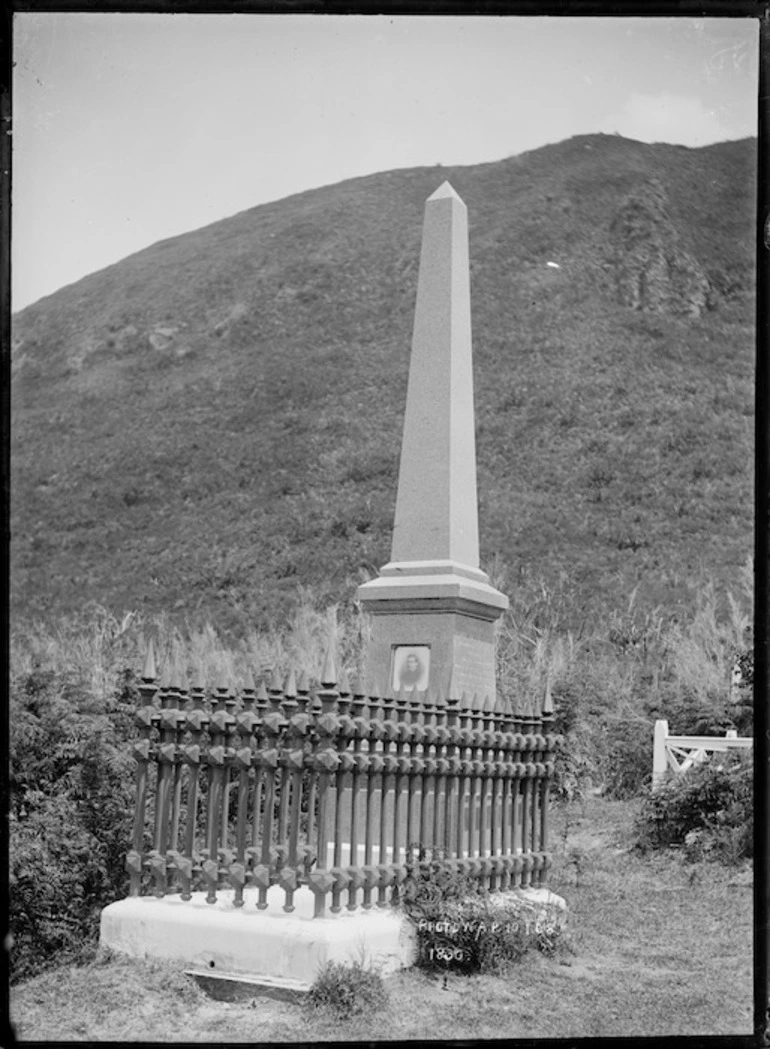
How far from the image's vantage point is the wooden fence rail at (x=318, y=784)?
7.39 m

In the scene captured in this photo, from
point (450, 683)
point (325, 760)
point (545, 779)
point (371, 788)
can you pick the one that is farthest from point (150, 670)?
point (545, 779)

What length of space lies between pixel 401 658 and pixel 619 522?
32.5 metres

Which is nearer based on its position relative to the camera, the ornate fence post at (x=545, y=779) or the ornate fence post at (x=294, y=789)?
the ornate fence post at (x=294, y=789)

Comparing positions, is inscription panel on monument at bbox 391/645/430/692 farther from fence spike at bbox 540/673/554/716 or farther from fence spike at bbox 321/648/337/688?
fence spike at bbox 321/648/337/688

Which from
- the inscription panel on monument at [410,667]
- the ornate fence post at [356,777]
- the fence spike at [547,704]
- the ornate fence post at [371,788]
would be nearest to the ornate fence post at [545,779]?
the fence spike at [547,704]

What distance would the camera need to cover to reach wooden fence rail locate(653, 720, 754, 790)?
14.1 m

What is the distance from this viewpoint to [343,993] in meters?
6.85

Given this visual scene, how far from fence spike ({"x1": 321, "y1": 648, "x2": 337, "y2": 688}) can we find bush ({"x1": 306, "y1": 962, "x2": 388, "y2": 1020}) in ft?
4.76

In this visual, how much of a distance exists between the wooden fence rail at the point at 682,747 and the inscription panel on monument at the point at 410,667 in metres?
5.25

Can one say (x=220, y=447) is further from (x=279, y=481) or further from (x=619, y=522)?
(x=619, y=522)

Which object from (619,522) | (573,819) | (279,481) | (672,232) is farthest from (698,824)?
(672,232)

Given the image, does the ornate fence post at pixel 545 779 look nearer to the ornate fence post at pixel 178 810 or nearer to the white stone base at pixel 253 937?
the white stone base at pixel 253 937

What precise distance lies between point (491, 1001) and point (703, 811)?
5.58 meters

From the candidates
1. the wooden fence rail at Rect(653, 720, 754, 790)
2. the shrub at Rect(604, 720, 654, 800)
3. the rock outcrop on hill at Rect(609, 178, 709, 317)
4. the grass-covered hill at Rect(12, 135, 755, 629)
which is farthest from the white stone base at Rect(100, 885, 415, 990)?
the rock outcrop on hill at Rect(609, 178, 709, 317)
